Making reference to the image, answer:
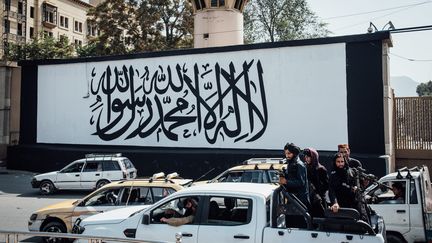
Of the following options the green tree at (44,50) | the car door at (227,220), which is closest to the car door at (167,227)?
the car door at (227,220)

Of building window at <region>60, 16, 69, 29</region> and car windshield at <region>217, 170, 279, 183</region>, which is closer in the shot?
car windshield at <region>217, 170, 279, 183</region>

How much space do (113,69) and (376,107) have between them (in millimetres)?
13396

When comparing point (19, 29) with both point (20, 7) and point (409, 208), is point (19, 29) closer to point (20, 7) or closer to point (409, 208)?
point (20, 7)

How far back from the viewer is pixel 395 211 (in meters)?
8.07

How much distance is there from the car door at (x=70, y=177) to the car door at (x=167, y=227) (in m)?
11.1

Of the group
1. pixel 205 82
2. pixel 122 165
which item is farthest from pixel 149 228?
pixel 205 82

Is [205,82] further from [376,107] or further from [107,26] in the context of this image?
[107,26]

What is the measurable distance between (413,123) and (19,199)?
16315 mm

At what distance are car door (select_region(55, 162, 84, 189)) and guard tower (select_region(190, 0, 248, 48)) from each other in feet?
54.5

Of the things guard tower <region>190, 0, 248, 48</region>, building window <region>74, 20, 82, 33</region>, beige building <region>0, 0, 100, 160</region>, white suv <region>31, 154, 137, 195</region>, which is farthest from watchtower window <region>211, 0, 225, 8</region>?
building window <region>74, 20, 82, 33</region>

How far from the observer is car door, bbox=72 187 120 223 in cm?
927

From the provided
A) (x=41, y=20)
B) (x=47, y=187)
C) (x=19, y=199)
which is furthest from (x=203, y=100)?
(x=41, y=20)

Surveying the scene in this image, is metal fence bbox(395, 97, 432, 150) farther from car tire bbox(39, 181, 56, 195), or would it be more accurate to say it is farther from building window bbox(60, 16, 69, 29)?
building window bbox(60, 16, 69, 29)

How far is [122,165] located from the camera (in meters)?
16.4
